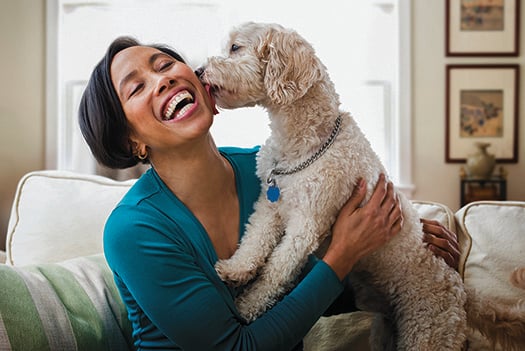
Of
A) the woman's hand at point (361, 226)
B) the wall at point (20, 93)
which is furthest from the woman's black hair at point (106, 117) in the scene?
the wall at point (20, 93)

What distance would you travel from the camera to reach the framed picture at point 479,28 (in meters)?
4.16

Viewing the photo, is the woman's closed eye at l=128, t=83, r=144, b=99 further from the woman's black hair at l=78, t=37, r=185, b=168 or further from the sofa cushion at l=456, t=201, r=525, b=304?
the sofa cushion at l=456, t=201, r=525, b=304

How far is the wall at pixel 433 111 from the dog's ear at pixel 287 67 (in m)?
2.99

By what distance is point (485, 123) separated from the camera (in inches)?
165

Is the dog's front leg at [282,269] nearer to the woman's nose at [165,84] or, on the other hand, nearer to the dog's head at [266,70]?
the dog's head at [266,70]

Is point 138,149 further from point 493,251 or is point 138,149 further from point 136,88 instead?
point 493,251

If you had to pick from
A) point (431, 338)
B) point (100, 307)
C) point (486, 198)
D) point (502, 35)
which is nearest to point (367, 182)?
point (431, 338)

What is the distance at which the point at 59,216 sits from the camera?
1.98 m

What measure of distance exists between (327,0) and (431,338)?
313 cm

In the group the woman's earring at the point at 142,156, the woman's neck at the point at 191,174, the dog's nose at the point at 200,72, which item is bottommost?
the woman's neck at the point at 191,174

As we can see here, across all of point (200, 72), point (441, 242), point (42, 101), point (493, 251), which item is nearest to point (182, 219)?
point (200, 72)

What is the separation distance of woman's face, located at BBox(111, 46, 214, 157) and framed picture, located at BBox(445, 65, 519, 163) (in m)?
3.24

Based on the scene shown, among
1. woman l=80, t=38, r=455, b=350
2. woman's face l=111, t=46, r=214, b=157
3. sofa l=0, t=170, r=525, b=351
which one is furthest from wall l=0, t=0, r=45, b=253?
woman's face l=111, t=46, r=214, b=157

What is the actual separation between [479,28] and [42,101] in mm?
3259
